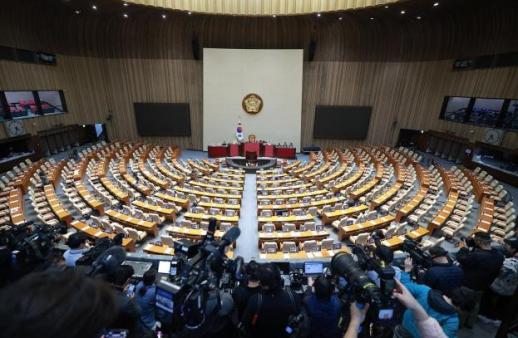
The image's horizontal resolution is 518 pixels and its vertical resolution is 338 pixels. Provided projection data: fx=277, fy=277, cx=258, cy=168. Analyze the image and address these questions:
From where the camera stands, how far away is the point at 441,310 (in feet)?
8.17

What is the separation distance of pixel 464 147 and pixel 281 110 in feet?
39.7

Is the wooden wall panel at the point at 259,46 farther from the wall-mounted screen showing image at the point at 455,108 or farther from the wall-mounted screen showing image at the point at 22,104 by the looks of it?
the wall-mounted screen showing image at the point at 22,104

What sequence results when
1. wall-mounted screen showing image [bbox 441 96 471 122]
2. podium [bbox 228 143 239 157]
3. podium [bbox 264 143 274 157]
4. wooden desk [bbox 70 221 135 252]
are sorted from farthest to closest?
podium [bbox 228 143 239 157], podium [bbox 264 143 274 157], wall-mounted screen showing image [bbox 441 96 471 122], wooden desk [bbox 70 221 135 252]

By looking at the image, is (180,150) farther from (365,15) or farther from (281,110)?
(365,15)

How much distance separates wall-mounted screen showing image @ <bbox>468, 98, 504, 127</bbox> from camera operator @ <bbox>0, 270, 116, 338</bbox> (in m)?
20.0

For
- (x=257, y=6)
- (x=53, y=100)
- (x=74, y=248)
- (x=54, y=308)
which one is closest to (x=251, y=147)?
(x=257, y=6)

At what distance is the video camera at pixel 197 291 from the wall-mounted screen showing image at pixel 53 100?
1993 centimetres

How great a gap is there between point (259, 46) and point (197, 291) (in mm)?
20625

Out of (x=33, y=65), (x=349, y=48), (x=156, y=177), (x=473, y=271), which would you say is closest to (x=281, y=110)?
(x=349, y=48)

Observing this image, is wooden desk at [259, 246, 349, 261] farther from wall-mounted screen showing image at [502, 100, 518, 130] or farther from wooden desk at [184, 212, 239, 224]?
wall-mounted screen showing image at [502, 100, 518, 130]

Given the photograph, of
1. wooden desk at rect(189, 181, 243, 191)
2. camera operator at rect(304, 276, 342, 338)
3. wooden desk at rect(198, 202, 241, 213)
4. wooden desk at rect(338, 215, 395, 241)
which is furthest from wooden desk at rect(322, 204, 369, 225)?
camera operator at rect(304, 276, 342, 338)

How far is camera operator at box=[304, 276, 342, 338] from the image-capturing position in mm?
2818

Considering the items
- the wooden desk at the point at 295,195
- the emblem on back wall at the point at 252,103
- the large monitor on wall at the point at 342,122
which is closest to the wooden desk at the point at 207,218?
the wooden desk at the point at 295,195

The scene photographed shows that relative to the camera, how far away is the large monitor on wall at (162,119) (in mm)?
21078
